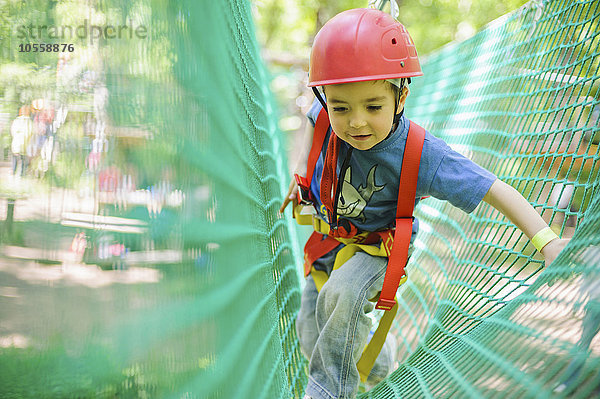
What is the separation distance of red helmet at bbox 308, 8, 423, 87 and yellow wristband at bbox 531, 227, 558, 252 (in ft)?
1.24

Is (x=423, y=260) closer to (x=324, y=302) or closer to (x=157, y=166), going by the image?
(x=324, y=302)

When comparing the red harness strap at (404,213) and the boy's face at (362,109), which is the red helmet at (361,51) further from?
the red harness strap at (404,213)

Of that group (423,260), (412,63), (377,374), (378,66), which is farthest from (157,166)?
(423,260)

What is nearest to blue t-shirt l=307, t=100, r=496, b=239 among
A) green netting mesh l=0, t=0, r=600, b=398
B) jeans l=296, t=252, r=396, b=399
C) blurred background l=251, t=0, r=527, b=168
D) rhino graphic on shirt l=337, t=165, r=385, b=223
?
rhino graphic on shirt l=337, t=165, r=385, b=223

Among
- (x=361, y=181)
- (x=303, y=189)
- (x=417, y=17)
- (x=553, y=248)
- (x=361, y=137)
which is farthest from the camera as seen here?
(x=417, y=17)

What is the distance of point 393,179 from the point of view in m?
1.21

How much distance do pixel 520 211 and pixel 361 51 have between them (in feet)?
1.37

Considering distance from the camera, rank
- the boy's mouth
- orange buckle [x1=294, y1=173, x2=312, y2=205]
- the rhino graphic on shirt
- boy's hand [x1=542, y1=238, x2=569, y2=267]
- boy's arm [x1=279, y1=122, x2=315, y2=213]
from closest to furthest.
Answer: boy's hand [x1=542, y1=238, x2=569, y2=267] → the boy's mouth → the rhino graphic on shirt → orange buckle [x1=294, y1=173, x2=312, y2=205] → boy's arm [x1=279, y1=122, x2=315, y2=213]

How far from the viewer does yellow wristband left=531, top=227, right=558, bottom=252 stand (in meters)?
1.05

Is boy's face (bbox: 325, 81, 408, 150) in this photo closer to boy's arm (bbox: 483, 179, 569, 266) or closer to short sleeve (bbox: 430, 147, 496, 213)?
short sleeve (bbox: 430, 147, 496, 213)

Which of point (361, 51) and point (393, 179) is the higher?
point (361, 51)

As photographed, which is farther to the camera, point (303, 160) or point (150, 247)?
point (303, 160)

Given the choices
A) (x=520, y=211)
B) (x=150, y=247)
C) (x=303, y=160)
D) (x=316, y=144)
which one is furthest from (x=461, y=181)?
(x=150, y=247)

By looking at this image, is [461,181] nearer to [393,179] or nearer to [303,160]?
[393,179]
